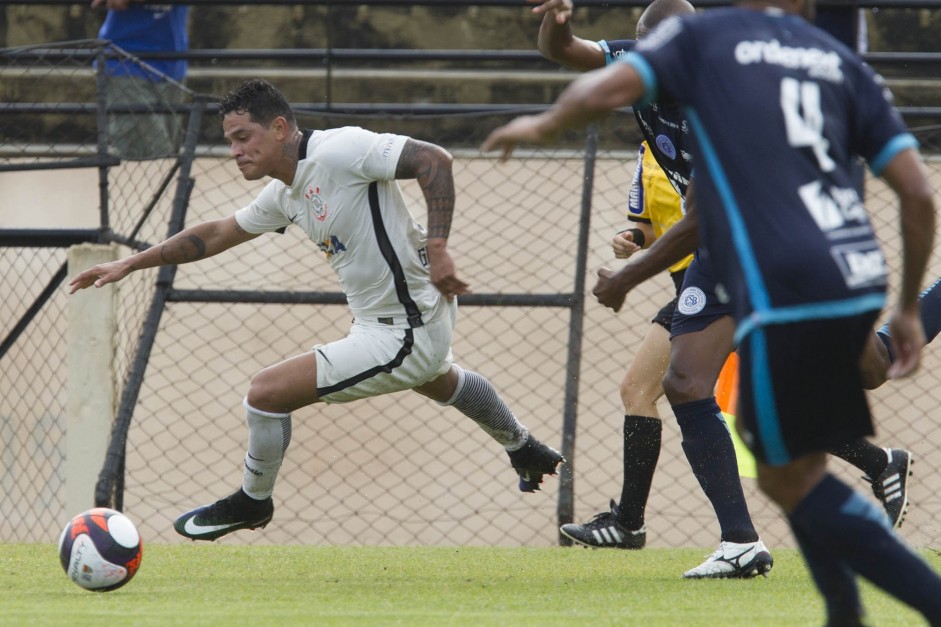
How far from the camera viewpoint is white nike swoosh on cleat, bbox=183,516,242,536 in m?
4.84

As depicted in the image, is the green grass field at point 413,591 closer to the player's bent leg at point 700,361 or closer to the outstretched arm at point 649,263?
the player's bent leg at point 700,361

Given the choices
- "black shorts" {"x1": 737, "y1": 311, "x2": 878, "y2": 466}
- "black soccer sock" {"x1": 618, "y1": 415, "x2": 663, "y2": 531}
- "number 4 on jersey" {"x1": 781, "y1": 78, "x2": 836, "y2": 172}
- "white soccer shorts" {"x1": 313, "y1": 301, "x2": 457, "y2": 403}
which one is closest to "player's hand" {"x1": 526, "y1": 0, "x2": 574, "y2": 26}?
"white soccer shorts" {"x1": 313, "y1": 301, "x2": 457, "y2": 403}

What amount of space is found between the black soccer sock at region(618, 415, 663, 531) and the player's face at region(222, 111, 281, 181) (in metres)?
1.83

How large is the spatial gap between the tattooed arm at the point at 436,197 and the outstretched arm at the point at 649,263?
716mm

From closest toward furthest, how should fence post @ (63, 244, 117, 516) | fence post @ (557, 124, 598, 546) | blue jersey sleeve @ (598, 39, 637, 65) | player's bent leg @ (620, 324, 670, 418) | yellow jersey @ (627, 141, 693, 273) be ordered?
blue jersey sleeve @ (598, 39, 637, 65) → player's bent leg @ (620, 324, 670, 418) → yellow jersey @ (627, 141, 693, 273) → fence post @ (557, 124, 598, 546) → fence post @ (63, 244, 117, 516)

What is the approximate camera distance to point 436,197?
4.62 m

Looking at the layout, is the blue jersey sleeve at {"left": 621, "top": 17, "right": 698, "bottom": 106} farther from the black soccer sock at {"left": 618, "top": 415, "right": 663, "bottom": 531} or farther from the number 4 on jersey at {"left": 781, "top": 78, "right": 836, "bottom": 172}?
the black soccer sock at {"left": 618, "top": 415, "right": 663, "bottom": 531}

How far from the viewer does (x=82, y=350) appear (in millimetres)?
6793

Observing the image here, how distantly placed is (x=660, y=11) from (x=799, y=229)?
2.52 m

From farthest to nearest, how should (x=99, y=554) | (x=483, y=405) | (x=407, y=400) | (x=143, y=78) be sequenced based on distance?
(x=407, y=400), (x=143, y=78), (x=483, y=405), (x=99, y=554)

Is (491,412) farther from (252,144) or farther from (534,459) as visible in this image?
(252,144)

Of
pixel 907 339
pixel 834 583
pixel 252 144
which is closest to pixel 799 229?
pixel 907 339

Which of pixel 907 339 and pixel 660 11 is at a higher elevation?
pixel 660 11

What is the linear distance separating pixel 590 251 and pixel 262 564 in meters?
3.35
